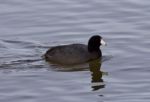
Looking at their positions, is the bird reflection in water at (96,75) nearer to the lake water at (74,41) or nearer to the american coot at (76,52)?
the lake water at (74,41)

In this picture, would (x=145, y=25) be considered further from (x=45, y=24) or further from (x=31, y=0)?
(x=31, y=0)

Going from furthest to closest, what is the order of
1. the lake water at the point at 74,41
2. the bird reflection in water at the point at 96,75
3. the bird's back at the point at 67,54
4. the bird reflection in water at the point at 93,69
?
the bird's back at the point at 67,54 → the bird reflection in water at the point at 93,69 → the bird reflection in water at the point at 96,75 → the lake water at the point at 74,41

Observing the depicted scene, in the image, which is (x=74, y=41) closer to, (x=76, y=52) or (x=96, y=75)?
(x=76, y=52)

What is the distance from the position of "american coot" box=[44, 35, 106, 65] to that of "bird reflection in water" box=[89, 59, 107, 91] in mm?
210

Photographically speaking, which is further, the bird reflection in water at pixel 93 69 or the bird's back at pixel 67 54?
the bird's back at pixel 67 54

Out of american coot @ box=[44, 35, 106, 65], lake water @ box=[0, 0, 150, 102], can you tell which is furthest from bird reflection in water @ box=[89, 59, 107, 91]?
american coot @ box=[44, 35, 106, 65]

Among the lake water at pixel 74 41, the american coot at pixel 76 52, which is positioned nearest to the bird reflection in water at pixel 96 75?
the lake water at pixel 74 41

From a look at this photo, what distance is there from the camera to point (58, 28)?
18.9 m

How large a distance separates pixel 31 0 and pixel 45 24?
2.36 meters

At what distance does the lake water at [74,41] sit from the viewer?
47.0 ft

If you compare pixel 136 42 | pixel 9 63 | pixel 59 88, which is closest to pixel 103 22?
pixel 136 42

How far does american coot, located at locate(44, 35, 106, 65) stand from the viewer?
17000 millimetres

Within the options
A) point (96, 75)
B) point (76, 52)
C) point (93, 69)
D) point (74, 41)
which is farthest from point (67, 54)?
point (96, 75)

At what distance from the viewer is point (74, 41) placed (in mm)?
18109
